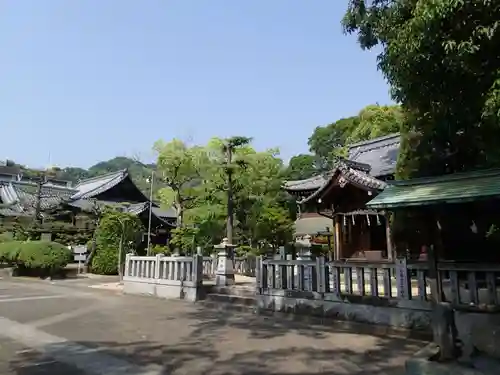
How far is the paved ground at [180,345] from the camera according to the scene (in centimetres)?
630

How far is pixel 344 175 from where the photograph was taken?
60.5 ft

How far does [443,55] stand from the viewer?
614cm

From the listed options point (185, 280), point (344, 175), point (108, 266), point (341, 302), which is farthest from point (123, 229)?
point (341, 302)

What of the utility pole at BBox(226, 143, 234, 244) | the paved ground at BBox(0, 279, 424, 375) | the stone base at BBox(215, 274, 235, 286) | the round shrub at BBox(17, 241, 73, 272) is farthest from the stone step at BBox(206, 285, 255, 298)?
the round shrub at BBox(17, 241, 73, 272)

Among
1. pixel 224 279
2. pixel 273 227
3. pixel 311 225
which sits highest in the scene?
pixel 311 225

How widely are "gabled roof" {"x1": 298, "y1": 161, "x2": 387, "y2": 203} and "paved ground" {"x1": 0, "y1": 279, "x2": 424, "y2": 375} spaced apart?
8.59 meters

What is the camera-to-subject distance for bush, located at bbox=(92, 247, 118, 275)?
24.8 meters

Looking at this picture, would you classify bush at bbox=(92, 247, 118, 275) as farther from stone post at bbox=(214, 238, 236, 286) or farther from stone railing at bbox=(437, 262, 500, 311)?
stone railing at bbox=(437, 262, 500, 311)

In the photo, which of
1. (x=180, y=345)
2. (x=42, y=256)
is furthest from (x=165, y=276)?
(x=42, y=256)

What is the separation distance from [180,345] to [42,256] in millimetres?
18338

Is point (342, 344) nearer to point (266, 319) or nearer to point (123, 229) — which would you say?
point (266, 319)

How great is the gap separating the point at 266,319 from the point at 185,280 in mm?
4545

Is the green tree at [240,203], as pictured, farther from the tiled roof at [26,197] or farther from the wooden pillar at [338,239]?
the tiled roof at [26,197]

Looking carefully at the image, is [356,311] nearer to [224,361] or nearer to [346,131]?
[224,361]
